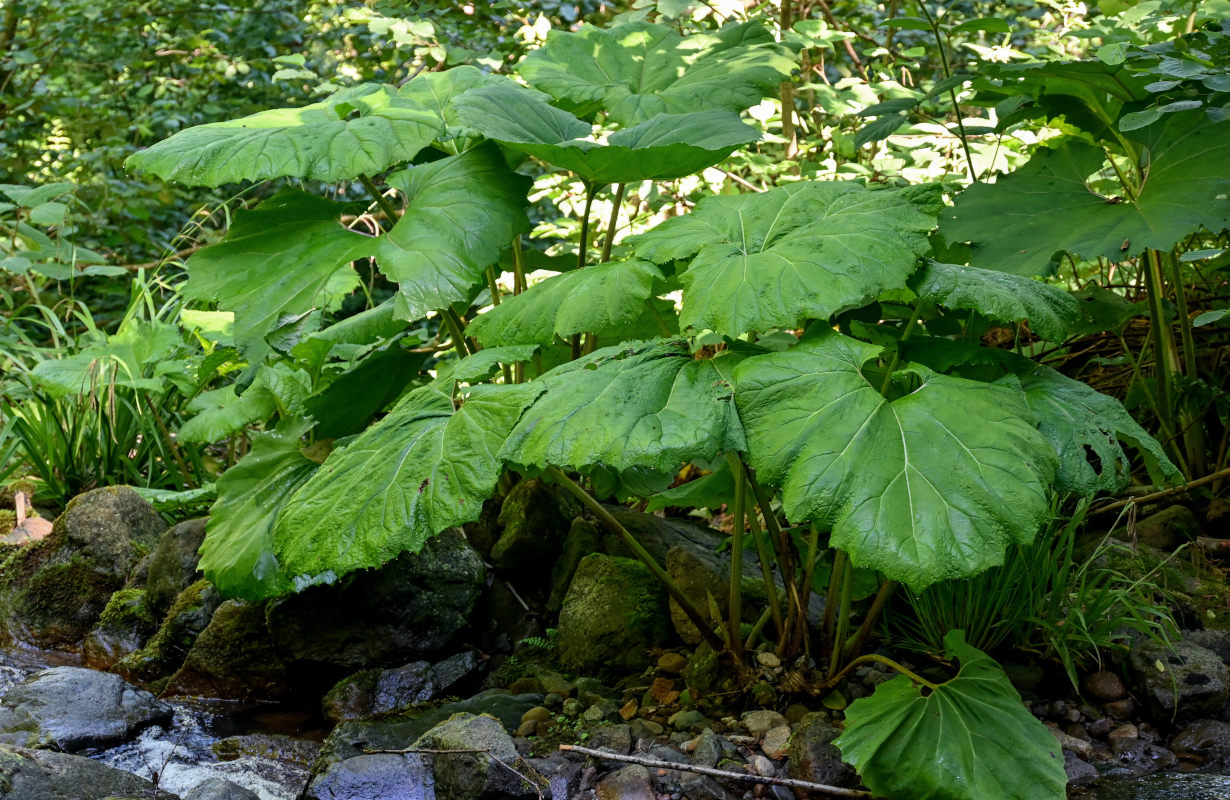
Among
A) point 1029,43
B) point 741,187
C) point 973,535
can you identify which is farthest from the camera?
point 1029,43

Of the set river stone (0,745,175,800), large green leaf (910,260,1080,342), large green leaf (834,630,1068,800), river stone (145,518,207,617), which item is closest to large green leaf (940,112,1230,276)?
large green leaf (910,260,1080,342)

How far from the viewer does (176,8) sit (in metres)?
7.07

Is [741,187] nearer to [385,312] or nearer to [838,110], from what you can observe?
[838,110]

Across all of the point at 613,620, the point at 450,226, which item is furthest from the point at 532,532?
the point at 450,226

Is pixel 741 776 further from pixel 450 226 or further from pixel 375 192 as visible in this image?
pixel 375 192

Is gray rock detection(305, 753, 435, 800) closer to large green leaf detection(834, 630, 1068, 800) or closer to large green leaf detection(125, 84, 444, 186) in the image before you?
large green leaf detection(834, 630, 1068, 800)

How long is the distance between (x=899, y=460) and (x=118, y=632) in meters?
2.65

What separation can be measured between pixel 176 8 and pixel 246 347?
616 centimetres

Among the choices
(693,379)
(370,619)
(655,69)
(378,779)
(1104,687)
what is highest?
(655,69)

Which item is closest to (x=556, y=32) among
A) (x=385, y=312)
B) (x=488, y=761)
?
(x=385, y=312)

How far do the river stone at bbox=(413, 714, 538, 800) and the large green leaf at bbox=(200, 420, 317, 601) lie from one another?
0.58m

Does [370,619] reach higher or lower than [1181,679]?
lower

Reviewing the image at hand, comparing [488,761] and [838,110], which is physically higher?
[838,110]

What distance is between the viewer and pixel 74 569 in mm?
3217
